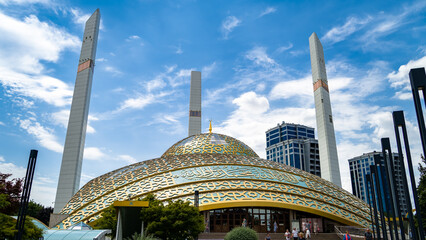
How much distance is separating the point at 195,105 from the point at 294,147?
198ft

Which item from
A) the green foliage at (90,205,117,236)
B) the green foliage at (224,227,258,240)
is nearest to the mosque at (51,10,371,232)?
the green foliage at (90,205,117,236)

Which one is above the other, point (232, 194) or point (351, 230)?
point (232, 194)

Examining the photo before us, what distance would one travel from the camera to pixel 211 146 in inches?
1282

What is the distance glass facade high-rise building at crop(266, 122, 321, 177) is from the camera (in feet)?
335

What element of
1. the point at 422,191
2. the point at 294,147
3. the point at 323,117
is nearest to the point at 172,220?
the point at 422,191

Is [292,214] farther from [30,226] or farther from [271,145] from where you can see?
[271,145]

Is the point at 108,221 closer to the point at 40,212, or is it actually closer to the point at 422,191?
the point at 422,191

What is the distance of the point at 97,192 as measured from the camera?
2405 cm

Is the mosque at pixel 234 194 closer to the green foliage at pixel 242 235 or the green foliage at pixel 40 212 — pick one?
the green foliage at pixel 242 235

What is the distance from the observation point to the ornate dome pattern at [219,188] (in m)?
21.0

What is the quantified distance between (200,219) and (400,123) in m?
11.1

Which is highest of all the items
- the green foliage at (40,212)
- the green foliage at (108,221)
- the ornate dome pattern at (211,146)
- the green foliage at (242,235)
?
the ornate dome pattern at (211,146)

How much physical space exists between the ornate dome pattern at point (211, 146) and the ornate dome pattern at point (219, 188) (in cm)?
393

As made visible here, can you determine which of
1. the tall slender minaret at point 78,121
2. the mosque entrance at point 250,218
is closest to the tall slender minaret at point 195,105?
the tall slender minaret at point 78,121
